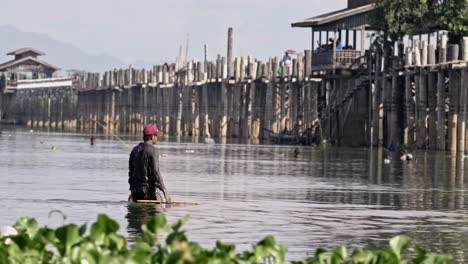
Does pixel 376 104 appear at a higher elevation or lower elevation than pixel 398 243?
higher

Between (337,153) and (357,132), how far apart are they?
10.4 meters

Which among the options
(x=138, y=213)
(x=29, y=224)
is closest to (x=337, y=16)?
(x=138, y=213)

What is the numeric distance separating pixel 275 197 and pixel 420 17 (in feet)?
104

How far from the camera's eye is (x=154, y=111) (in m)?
91.7

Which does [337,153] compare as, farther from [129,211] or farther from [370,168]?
[129,211]

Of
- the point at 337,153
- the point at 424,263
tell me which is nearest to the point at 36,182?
the point at 424,263

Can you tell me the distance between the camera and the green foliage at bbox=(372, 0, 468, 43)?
53.5m

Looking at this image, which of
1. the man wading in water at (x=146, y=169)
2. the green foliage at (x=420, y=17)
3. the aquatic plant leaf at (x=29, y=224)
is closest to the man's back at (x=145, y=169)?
the man wading in water at (x=146, y=169)

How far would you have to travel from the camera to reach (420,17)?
55.0 meters

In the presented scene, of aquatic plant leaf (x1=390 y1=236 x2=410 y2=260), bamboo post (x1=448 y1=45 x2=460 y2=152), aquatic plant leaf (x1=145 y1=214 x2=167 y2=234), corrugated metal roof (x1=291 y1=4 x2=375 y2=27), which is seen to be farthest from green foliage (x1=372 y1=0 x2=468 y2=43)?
aquatic plant leaf (x1=145 y1=214 x2=167 y2=234)

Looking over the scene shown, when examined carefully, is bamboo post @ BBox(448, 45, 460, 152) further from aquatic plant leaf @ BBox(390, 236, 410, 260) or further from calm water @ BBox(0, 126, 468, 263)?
aquatic plant leaf @ BBox(390, 236, 410, 260)

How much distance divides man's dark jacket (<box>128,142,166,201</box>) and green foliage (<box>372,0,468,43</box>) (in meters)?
35.5

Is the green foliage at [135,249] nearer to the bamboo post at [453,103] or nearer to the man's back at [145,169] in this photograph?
the man's back at [145,169]

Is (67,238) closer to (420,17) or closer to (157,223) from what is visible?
(157,223)
